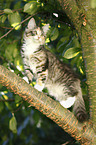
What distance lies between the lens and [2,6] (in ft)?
4.36

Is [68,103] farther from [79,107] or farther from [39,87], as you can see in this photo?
[39,87]

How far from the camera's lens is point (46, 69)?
136 cm

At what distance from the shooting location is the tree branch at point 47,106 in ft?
2.58

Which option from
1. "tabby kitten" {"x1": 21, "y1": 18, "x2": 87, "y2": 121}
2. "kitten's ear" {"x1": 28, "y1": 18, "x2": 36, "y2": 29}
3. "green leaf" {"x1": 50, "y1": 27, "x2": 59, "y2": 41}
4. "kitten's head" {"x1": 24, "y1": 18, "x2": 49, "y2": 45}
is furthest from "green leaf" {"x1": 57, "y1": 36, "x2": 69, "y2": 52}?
"kitten's head" {"x1": 24, "y1": 18, "x2": 49, "y2": 45}

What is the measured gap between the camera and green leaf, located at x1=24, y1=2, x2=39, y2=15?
37.0 inches

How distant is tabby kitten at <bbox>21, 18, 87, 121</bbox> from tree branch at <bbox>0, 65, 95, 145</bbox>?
321 millimetres

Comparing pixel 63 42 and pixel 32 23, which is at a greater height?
pixel 32 23

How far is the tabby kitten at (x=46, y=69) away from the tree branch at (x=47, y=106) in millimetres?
321

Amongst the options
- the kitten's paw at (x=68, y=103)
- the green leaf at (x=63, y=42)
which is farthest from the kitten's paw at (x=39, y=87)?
the green leaf at (x=63, y=42)

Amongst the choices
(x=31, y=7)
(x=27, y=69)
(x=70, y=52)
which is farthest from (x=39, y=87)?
(x=31, y=7)

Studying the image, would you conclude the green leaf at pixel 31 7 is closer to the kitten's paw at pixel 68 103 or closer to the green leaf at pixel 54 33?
the green leaf at pixel 54 33

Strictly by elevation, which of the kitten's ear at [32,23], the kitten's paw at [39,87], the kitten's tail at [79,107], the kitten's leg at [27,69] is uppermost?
the kitten's ear at [32,23]

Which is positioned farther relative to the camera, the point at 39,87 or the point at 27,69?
the point at 27,69

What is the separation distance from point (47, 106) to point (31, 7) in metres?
0.55
